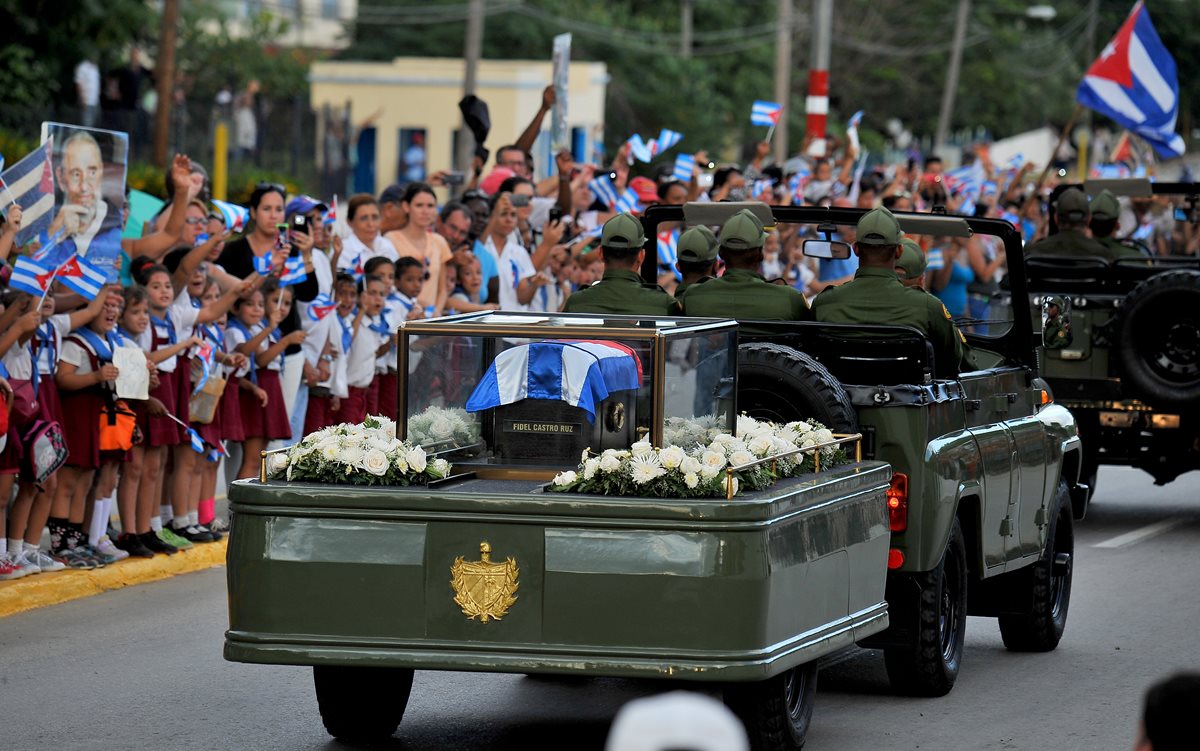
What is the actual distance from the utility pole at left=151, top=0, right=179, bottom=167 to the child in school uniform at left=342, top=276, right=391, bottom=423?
16963 mm

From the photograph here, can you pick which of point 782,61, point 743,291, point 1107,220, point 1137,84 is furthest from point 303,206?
point 782,61

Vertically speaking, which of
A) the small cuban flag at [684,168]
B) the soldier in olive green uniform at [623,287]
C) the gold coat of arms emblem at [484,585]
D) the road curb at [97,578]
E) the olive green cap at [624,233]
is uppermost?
the small cuban flag at [684,168]

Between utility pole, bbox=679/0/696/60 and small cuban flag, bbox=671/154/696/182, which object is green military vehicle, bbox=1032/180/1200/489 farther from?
utility pole, bbox=679/0/696/60

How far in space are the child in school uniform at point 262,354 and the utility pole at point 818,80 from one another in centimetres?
1221

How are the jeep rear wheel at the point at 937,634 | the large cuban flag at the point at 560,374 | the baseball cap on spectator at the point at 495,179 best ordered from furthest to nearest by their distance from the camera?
the baseball cap on spectator at the point at 495,179
the jeep rear wheel at the point at 937,634
the large cuban flag at the point at 560,374

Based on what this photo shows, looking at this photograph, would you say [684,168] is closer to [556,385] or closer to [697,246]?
[697,246]

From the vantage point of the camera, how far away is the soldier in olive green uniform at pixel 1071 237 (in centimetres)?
1593

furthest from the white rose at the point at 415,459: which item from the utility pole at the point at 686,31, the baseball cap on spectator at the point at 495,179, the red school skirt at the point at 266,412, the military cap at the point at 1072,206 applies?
the utility pole at the point at 686,31

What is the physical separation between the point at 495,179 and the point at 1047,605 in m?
8.56

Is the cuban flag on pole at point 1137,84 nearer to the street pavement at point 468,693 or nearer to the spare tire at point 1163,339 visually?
the spare tire at point 1163,339

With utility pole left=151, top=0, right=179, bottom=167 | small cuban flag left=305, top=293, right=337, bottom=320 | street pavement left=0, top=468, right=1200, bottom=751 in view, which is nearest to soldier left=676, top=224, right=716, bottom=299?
street pavement left=0, top=468, right=1200, bottom=751

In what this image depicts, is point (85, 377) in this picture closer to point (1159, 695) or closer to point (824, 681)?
point (824, 681)

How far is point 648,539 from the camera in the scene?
7.11 meters

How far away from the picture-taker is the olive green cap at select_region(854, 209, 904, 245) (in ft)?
30.4
